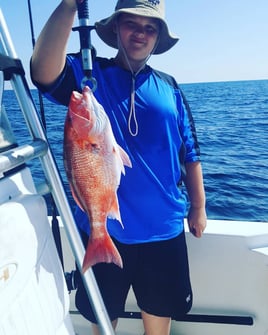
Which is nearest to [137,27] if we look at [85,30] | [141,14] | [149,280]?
→ [141,14]

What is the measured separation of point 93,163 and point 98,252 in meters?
0.35

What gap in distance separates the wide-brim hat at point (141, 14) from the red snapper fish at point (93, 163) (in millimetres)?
521

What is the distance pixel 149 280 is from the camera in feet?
5.85

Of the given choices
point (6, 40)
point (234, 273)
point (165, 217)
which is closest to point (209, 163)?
point (234, 273)

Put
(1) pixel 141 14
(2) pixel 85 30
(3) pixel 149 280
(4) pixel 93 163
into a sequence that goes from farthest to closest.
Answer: (3) pixel 149 280, (1) pixel 141 14, (4) pixel 93 163, (2) pixel 85 30

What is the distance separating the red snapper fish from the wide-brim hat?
521 millimetres

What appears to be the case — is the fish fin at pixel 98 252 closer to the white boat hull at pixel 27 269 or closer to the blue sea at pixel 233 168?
the white boat hull at pixel 27 269

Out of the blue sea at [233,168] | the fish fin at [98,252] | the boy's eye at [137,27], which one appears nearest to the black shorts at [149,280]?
the fish fin at [98,252]

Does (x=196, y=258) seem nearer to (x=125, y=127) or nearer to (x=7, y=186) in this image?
(x=125, y=127)

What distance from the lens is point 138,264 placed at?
1766 millimetres

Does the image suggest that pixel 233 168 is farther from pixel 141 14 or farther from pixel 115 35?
pixel 141 14

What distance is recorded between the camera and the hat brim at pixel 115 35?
1494mm

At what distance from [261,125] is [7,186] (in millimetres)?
14423

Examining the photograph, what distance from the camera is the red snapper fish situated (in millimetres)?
1250
